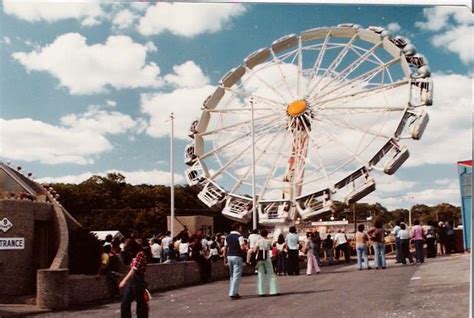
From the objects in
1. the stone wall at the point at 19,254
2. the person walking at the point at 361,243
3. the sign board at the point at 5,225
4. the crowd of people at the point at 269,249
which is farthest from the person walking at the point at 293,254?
the sign board at the point at 5,225

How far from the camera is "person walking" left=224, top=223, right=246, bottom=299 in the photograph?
7.70 meters

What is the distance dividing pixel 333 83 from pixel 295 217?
1618 millimetres

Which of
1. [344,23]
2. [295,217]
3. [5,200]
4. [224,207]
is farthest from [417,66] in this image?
[5,200]

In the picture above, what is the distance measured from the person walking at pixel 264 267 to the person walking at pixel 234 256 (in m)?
0.18

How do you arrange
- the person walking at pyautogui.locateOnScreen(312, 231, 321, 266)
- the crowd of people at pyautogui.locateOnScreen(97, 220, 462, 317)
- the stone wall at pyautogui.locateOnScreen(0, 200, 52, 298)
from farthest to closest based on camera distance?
the person walking at pyautogui.locateOnScreen(312, 231, 321, 266)
the crowd of people at pyautogui.locateOnScreen(97, 220, 462, 317)
the stone wall at pyautogui.locateOnScreen(0, 200, 52, 298)

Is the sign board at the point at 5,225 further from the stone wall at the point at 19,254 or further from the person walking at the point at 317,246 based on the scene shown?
the person walking at the point at 317,246

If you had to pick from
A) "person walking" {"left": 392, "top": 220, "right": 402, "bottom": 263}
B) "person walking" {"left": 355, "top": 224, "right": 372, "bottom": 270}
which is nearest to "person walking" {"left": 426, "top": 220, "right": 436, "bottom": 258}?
"person walking" {"left": 392, "top": 220, "right": 402, "bottom": 263}

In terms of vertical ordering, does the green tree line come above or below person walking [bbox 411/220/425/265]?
above

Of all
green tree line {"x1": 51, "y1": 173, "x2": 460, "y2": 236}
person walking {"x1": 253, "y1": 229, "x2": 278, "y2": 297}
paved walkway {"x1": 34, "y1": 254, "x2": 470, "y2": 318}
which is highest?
green tree line {"x1": 51, "y1": 173, "x2": 460, "y2": 236}

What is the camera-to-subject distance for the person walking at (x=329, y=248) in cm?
817

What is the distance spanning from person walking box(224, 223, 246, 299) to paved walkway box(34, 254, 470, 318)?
12 cm

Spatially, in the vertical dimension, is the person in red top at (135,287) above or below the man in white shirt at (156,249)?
below

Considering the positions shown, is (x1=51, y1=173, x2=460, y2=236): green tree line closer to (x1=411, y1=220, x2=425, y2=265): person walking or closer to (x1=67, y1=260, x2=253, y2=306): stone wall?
(x1=411, y1=220, x2=425, y2=265): person walking

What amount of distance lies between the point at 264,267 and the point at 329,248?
3.00 ft
